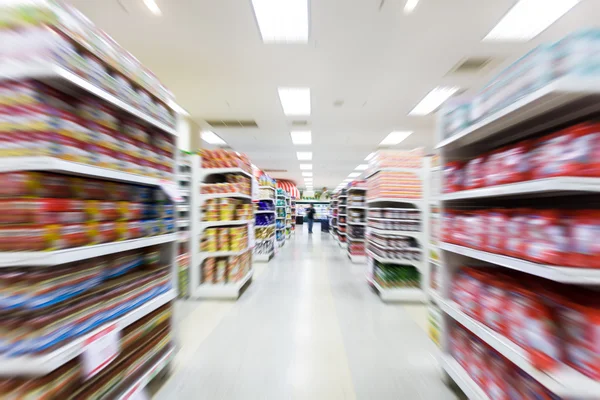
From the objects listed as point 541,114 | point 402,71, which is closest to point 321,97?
point 402,71

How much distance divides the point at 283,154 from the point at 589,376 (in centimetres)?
989

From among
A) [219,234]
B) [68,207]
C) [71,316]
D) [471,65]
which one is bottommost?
[71,316]

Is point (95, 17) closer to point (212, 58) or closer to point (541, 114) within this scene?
point (212, 58)

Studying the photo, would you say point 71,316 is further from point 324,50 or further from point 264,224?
point 264,224

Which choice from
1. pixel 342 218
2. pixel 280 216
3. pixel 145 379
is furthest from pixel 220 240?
pixel 342 218

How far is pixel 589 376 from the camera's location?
2.76 ft

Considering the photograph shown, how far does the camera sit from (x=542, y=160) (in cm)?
101

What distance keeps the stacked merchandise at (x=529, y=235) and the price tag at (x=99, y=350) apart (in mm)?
1798

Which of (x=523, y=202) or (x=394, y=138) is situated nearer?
(x=523, y=202)

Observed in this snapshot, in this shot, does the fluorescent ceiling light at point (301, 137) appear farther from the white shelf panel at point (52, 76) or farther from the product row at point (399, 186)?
the white shelf panel at point (52, 76)

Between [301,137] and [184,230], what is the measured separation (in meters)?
5.26

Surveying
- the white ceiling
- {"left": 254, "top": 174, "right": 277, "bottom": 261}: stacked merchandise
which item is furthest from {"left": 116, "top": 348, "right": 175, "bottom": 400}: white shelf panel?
{"left": 254, "top": 174, "right": 277, "bottom": 261}: stacked merchandise

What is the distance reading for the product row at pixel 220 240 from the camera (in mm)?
3289

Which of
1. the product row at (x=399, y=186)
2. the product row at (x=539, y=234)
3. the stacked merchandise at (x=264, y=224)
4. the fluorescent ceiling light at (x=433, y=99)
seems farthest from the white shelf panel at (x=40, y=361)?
the fluorescent ceiling light at (x=433, y=99)
